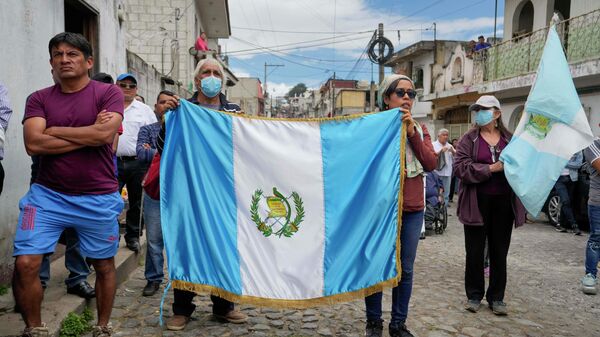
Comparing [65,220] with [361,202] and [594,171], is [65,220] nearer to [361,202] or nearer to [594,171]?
[361,202]

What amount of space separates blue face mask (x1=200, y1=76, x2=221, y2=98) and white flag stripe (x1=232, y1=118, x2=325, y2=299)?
37cm

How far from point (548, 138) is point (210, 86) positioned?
3.01 m

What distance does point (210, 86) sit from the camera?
3.78 metres

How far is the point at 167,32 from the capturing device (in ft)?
57.5

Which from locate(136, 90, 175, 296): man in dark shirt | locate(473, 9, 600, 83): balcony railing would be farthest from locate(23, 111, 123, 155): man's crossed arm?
locate(473, 9, 600, 83): balcony railing

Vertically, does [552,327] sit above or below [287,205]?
below

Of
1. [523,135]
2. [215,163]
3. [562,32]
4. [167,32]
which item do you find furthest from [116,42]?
[562,32]

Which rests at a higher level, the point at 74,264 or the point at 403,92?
the point at 403,92

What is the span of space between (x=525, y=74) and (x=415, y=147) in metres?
13.2

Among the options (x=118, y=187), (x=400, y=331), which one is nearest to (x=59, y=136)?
(x=118, y=187)

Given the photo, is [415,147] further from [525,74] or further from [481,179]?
[525,74]

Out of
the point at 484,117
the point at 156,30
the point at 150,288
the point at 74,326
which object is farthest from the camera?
the point at 156,30

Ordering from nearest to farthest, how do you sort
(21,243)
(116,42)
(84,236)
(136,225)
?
1. (21,243)
2. (84,236)
3. (136,225)
4. (116,42)

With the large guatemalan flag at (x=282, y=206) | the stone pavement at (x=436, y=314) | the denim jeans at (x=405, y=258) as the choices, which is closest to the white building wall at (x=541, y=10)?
the stone pavement at (x=436, y=314)
